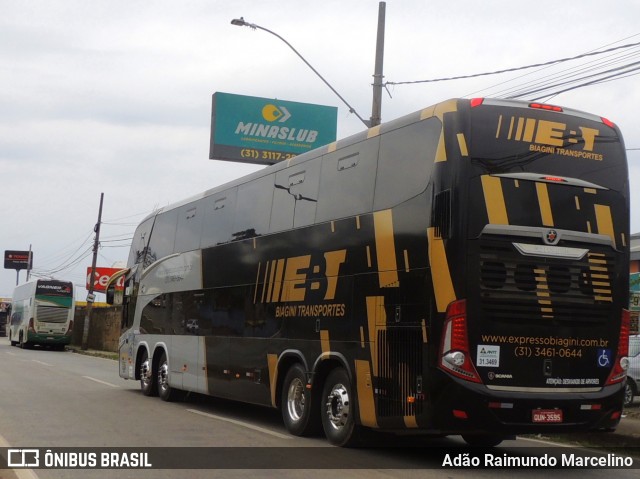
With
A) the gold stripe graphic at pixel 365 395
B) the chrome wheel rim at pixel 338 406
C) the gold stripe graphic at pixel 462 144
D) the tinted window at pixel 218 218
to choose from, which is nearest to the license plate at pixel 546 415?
the gold stripe graphic at pixel 365 395

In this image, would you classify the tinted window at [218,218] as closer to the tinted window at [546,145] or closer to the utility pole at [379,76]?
the utility pole at [379,76]

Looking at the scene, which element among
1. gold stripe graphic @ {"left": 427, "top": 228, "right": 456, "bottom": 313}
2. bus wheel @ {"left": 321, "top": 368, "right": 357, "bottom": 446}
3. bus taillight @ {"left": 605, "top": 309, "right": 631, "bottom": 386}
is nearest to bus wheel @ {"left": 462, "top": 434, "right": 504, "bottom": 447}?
bus wheel @ {"left": 321, "top": 368, "right": 357, "bottom": 446}

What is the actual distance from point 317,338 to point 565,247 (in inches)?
139

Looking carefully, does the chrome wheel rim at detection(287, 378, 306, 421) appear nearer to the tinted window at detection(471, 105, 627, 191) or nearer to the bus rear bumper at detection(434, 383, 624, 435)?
the bus rear bumper at detection(434, 383, 624, 435)

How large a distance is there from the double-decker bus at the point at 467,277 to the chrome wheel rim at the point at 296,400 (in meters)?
0.05

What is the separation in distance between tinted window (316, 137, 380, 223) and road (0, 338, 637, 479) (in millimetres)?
2940

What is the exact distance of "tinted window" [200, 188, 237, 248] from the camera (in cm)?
1456

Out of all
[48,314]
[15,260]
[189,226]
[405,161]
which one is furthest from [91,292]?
[15,260]

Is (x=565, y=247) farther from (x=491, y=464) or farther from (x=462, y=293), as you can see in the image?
(x=491, y=464)

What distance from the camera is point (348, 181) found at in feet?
36.5

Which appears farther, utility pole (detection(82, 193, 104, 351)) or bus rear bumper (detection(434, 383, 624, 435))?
utility pole (detection(82, 193, 104, 351))

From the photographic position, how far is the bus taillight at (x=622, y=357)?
9672 mm

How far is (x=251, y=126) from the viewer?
36.7 metres

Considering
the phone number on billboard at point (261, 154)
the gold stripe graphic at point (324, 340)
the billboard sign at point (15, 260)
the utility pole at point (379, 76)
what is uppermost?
the billboard sign at point (15, 260)
